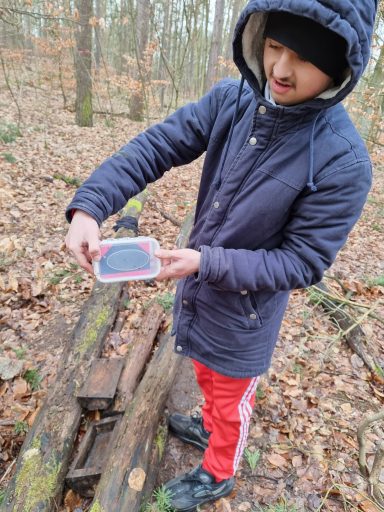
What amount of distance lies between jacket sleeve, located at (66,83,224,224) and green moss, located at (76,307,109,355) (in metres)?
1.68

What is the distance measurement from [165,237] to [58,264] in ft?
5.13

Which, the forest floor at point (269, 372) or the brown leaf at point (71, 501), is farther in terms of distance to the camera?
the forest floor at point (269, 372)

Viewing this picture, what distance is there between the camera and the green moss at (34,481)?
196cm

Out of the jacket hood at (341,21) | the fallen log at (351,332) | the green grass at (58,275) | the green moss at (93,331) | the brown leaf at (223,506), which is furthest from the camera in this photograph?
Answer: the green grass at (58,275)

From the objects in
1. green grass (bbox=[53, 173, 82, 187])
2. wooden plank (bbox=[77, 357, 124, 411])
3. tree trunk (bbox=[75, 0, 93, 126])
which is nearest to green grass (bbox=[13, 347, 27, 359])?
wooden plank (bbox=[77, 357, 124, 411])

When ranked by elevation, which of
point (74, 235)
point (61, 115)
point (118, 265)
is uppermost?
point (74, 235)

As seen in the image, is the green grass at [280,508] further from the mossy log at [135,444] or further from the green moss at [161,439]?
the mossy log at [135,444]

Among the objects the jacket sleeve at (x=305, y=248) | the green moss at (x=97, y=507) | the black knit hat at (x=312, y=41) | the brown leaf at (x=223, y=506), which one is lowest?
the brown leaf at (x=223, y=506)

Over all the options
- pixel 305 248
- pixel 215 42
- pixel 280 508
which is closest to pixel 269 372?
pixel 280 508

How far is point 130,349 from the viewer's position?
9.80 feet

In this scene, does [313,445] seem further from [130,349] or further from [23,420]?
[23,420]

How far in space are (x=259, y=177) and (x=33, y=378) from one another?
2651mm

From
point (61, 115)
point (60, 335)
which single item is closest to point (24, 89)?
→ point (61, 115)

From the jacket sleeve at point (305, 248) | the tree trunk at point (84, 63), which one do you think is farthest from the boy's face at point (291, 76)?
the tree trunk at point (84, 63)
